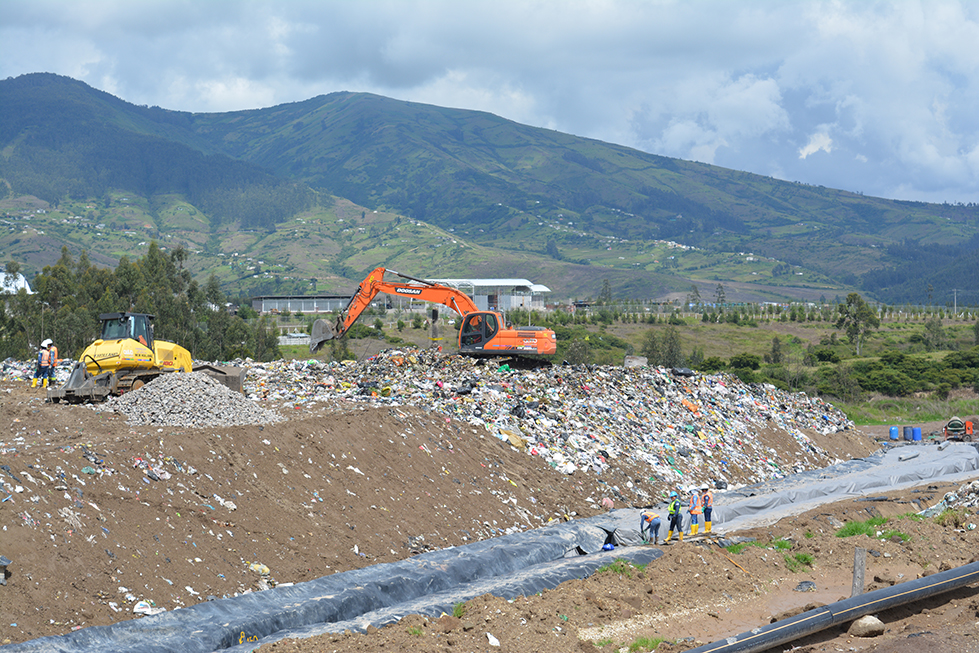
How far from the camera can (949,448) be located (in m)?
21.7

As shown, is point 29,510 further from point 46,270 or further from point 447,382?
point 46,270

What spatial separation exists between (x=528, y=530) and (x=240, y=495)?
4.56 m

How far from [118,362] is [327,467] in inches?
251

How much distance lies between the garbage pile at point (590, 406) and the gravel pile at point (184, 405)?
2596 millimetres

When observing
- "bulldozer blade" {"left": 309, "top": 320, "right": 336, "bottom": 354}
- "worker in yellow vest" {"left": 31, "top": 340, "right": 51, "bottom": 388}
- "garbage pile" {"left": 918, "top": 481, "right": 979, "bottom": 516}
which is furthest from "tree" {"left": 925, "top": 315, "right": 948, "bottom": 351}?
"worker in yellow vest" {"left": 31, "top": 340, "right": 51, "bottom": 388}

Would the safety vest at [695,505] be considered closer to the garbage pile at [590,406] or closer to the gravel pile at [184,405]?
the garbage pile at [590,406]

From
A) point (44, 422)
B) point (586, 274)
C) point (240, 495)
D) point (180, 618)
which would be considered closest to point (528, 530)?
point (240, 495)

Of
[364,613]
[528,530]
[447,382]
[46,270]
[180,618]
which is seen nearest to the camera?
[180,618]

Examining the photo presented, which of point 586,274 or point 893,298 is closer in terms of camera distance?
point 586,274

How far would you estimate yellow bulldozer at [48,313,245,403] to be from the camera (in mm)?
15797

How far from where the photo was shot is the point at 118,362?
16.4 meters

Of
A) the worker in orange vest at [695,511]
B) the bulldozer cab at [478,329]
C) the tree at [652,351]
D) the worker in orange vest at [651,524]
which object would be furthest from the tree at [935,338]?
the worker in orange vest at [651,524]

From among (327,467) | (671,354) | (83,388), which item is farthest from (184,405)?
(671,354)

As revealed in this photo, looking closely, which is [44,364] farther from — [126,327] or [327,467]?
[327,467]
